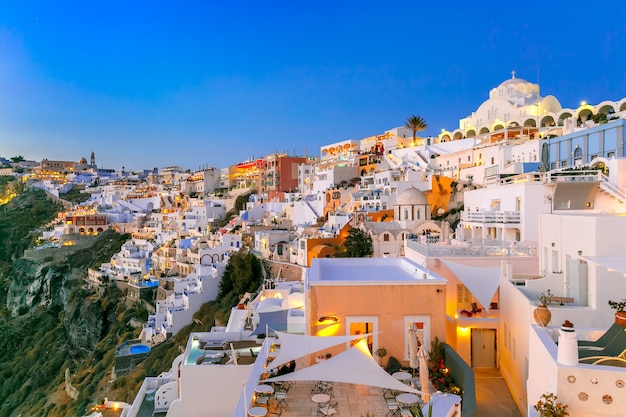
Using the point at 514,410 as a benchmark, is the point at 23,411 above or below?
below

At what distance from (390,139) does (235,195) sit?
27856 mm

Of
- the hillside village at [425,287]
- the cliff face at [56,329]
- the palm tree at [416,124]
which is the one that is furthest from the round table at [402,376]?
the palm tree at [416,124]

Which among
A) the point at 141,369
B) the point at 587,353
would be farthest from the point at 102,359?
the point at 587,353

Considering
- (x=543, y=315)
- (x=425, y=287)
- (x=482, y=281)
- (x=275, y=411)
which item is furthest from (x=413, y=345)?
(x=482, y=281)

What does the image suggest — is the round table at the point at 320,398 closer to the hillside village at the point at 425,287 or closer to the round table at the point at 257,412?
the hillside village at the point at 425,287

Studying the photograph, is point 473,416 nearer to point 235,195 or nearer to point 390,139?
point 390,139

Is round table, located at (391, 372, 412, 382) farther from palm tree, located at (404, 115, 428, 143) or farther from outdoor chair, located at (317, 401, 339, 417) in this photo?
palm tree, located at (404, 115, 428, 143)

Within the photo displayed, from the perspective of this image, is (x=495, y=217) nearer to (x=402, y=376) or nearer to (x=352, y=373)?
(x=402, y=376)

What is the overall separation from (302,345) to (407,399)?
2329 mm

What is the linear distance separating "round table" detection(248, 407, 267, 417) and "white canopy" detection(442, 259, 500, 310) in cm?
727

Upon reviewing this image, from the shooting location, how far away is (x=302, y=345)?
9.13m

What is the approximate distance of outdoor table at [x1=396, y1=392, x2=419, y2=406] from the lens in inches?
323

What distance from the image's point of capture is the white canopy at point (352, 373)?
Answer: 7930mm

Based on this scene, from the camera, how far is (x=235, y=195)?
74.8 meters
